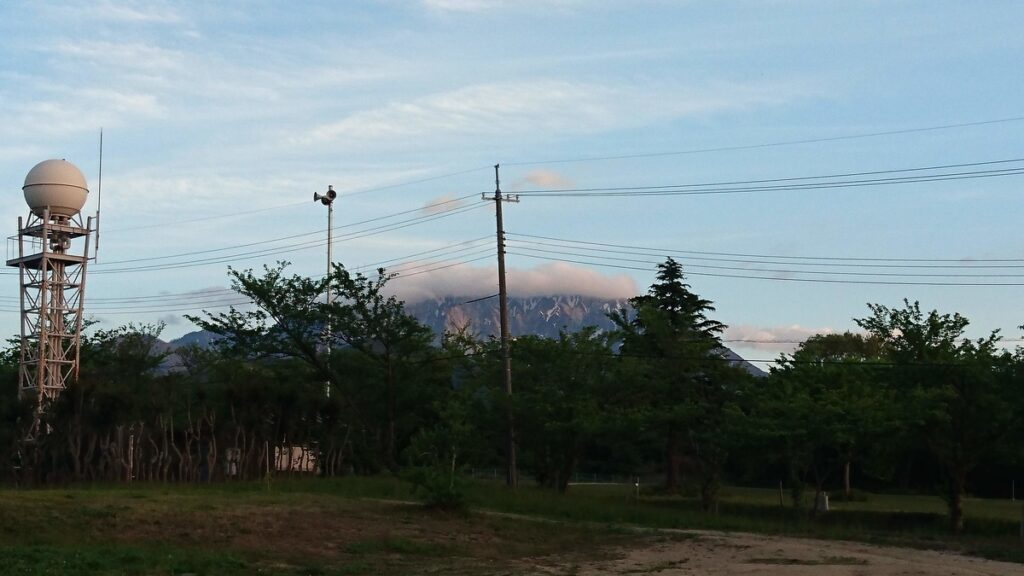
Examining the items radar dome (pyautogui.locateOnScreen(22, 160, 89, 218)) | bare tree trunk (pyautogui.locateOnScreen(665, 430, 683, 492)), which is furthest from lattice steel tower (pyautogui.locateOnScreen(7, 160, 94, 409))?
bare tree trunk (pyautogui.locateOnScreen(665, 430, 683, 492))

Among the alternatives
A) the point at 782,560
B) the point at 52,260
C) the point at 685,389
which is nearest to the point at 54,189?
the point at 52,260

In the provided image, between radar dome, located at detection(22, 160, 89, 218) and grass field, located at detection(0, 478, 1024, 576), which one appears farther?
radar dome, located at detection(22, 160, 89, 218)

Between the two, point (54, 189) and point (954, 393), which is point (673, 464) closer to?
point (954, 393)

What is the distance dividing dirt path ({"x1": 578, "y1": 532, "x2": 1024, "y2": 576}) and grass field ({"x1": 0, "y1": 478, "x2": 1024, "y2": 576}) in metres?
1.30

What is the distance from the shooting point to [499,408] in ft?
144

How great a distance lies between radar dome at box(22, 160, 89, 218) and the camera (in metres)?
48.2

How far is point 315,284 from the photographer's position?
5022cm

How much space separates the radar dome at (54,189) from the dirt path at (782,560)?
31.1 meters

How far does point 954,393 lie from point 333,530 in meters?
20.7

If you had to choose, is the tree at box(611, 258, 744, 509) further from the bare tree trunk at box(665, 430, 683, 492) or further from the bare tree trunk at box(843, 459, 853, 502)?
the bare tree trunk at box(843, 459, 853, 502)

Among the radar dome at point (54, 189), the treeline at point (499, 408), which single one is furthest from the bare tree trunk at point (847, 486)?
the radar dome at point (54, 189)

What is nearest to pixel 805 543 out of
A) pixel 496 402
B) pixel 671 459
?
pixel 496 402

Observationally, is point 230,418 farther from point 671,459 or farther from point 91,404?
point 671,459

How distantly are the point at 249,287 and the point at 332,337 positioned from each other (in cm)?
423
